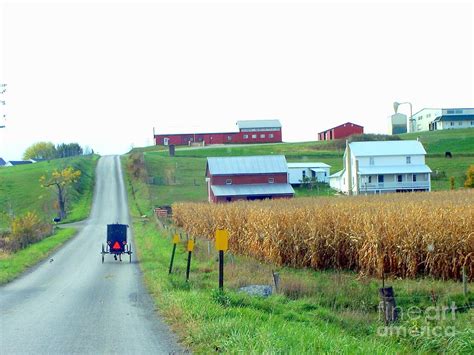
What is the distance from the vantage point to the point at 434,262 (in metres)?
17.6

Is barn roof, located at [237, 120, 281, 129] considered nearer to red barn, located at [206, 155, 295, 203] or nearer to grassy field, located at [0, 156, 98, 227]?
grassy field, located at [0, 156, 98, 227]

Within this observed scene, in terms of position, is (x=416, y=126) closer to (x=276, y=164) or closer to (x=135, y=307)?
(x=276, y=164)

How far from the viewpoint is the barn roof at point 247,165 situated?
217 feet

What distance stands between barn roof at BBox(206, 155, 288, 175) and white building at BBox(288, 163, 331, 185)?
939 centimetres

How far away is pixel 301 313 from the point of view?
1283cm

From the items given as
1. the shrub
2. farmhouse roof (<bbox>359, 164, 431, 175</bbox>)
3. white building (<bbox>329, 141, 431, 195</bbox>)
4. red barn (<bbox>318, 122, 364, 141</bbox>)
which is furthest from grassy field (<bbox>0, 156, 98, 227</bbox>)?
red barn (<bbox>318, 122, 364, 141</bbox>)

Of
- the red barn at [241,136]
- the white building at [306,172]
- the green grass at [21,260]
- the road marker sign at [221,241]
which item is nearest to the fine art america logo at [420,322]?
the road marker sign at [221,241]

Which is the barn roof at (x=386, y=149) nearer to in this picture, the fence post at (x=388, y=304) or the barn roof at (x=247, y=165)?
the barn roof at (x=247, y=165)

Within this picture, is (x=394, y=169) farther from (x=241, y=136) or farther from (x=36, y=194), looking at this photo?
(x=241, y=136)

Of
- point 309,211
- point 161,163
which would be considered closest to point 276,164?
point 161,163

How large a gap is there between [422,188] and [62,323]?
6057 centimetres

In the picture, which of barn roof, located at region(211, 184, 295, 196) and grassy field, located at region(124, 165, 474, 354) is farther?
barn roof, located at region(211, 184, 295, 196)

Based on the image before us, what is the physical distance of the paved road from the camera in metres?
9.88

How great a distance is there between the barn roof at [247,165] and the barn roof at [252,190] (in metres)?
1.42
